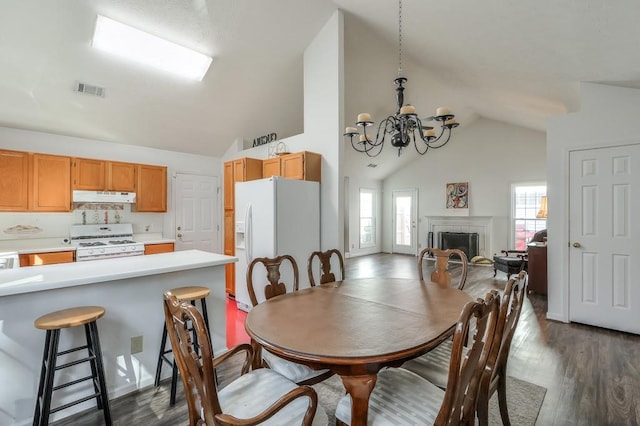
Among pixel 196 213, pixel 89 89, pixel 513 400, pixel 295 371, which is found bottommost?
pixel 513 400

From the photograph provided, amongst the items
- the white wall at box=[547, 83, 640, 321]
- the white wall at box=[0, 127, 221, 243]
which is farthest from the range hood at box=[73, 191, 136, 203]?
the white wall at box=[547, 83, 640, 321]

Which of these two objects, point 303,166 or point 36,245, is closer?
point 303,166

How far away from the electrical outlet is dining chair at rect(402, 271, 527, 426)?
6.39 ft

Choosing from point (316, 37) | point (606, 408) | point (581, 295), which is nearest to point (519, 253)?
point (581, 295)

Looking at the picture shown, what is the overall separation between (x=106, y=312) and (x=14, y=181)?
3165mm

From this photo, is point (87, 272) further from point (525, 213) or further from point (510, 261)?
point (525, 213)

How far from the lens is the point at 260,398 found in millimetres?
1337

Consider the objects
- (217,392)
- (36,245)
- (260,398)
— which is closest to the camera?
(217,392)

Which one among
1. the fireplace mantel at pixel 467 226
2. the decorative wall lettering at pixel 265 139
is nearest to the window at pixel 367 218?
the fireplace mantel at pixel 467 226

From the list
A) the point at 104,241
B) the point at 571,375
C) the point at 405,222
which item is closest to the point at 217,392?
the point at 571,375

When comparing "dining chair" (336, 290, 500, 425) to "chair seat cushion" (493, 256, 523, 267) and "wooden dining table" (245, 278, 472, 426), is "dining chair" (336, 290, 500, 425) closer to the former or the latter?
"wooden dining table" (245, 278, 472, 426)

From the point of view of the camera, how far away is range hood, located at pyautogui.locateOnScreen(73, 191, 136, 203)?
429 cm

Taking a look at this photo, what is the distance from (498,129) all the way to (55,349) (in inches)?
333

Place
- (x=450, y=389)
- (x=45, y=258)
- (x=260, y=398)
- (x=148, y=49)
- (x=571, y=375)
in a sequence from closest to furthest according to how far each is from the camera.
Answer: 1. (x=450, y=389)
2. (x=260, y=398)
3. (x=571, y=375)
4. (x=148, y=49)
5. (x=45, y=258)
